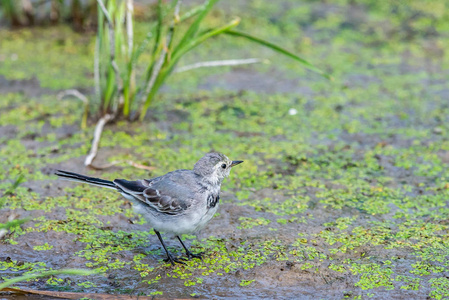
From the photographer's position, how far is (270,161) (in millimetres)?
5871

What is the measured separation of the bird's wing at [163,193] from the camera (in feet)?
13.2

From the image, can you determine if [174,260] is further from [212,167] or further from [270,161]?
[270,161]

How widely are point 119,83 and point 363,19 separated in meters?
5.20

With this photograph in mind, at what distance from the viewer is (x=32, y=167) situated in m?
5.58

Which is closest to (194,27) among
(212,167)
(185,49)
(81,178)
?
(185,49)

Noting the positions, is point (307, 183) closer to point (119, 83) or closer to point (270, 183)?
point (270, 183)

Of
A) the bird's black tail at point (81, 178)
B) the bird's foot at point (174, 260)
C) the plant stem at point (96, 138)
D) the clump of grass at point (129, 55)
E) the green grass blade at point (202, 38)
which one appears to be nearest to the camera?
the bird's black tail at point (81, 178)

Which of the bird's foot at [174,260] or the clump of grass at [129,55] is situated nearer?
the bird's foot at [174,260]

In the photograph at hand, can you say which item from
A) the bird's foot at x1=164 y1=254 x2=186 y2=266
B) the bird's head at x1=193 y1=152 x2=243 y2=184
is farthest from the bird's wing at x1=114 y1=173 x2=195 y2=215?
the bird's foot at x1=164 y1=254 x2=186 y2=266

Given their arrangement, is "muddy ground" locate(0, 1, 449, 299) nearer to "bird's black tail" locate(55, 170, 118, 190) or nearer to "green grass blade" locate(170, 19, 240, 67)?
"bird's black tail" locate(55, 170, 118, 190)

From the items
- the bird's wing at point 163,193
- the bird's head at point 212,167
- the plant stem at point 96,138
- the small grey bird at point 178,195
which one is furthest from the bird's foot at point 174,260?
the plant stem at point 96,138

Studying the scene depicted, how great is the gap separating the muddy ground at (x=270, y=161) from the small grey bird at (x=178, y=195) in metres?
0.33

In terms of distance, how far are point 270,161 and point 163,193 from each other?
78.4 inches

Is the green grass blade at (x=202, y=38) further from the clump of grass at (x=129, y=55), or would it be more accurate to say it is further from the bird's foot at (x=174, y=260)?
the bird's foot at (x=174, y=260)
